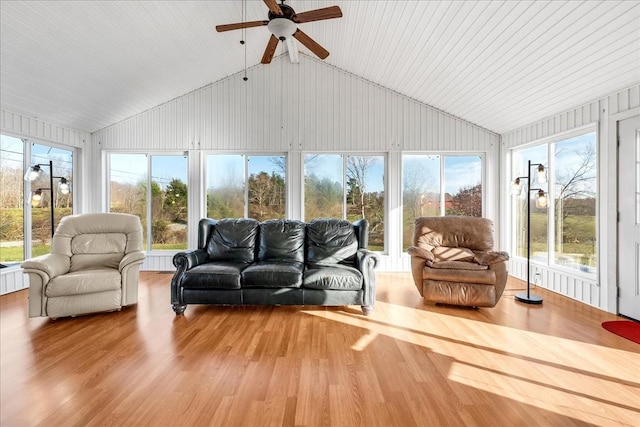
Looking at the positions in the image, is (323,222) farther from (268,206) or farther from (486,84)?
(486,84)

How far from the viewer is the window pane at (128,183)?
5.99 meters

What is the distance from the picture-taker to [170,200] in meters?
5.99

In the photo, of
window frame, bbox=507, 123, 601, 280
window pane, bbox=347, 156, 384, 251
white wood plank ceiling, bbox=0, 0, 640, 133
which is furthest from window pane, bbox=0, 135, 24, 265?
window frame, bbox=507, 123, 601, 280

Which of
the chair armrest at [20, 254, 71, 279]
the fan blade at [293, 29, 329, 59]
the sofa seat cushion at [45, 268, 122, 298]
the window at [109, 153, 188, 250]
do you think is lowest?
the sofa seat cushion at [45, 268, 122, 298]

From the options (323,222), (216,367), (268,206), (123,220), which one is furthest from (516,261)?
(123,220)

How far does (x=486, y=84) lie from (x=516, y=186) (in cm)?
157

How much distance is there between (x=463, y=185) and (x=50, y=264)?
650 cm

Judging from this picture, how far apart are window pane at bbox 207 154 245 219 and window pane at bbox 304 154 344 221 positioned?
4.38 feet

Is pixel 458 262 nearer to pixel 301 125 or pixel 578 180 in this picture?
pixel 578 180

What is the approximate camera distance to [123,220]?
4.07 metres

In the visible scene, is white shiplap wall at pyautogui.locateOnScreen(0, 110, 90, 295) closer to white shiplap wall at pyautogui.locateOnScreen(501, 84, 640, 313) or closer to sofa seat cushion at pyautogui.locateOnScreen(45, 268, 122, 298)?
sofa seat cushion at pyautogui.locateOnScreen(45, 268, 122, 298)

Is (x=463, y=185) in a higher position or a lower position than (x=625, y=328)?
higher

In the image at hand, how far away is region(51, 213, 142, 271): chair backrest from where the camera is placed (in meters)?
3.76

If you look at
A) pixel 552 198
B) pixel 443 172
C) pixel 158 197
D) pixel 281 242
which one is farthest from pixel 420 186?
pixel 158 197
